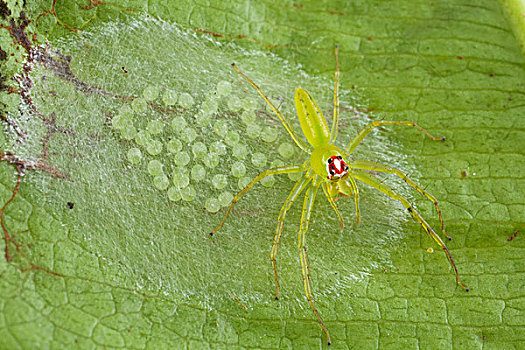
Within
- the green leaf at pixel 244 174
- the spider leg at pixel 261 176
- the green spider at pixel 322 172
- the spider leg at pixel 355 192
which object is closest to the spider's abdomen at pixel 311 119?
the green spider at pixel 322 172

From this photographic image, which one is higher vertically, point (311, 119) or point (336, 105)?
point (336, 105)

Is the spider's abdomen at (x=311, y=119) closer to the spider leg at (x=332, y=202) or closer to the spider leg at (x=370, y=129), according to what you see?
the spider leg at (x=370, y=129)

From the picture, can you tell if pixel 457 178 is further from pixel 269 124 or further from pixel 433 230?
pixel 269 124

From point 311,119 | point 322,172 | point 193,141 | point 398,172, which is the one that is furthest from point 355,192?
point 193,141

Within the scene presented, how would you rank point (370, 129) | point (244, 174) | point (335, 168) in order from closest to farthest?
point (335, 168), point (244, 174), point (370, 129)

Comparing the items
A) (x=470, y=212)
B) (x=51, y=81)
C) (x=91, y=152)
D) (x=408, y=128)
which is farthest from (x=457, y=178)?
(x=51, y=81)

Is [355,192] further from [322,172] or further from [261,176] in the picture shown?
[261,176]

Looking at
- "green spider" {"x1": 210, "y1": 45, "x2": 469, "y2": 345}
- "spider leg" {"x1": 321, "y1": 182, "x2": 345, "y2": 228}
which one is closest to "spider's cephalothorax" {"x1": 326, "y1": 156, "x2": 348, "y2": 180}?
"green spider" {"x1": 210, "y1": 45, "x2": 469, "y2": 345}
